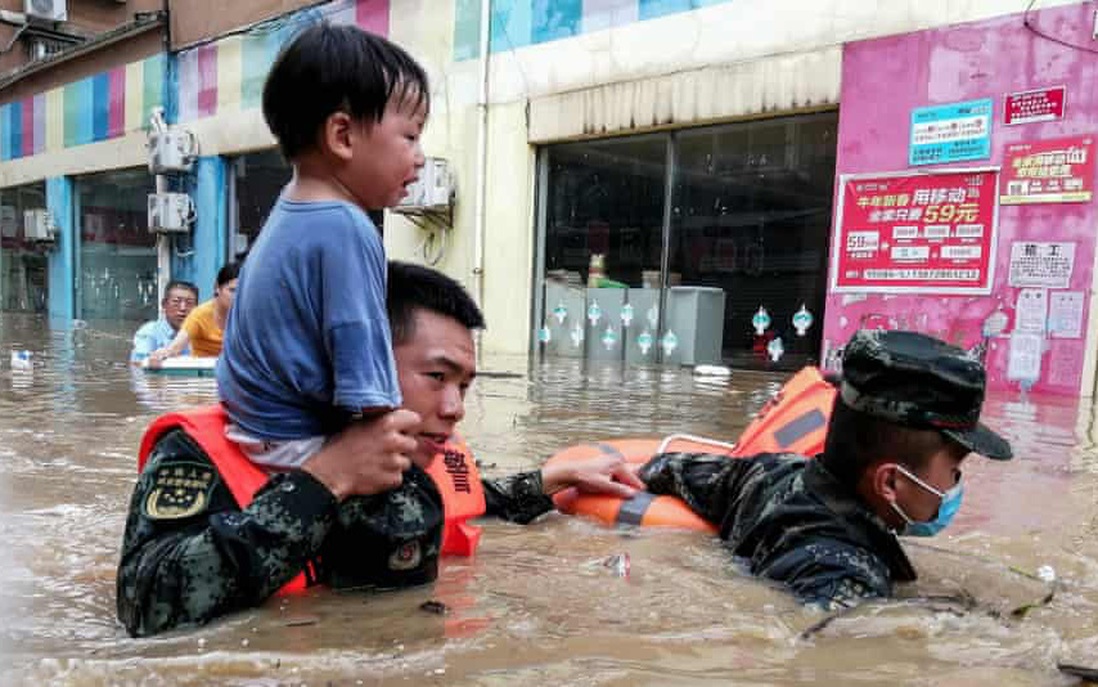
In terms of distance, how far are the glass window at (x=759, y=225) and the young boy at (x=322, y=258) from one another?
22.8 ft

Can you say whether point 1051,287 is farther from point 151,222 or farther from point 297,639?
point 151,222

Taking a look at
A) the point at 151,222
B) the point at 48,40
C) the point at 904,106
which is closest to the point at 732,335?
the point at 904,106

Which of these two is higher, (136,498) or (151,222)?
(151,222)

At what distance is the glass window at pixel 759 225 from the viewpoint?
8078mm

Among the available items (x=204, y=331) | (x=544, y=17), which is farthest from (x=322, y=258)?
(x=544, y=17)

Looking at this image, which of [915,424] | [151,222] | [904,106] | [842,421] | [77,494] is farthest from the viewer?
[151,222]

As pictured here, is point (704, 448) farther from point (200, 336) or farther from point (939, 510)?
point (200, 336)

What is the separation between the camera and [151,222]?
46.1ft

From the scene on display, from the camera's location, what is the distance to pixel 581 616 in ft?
5.65

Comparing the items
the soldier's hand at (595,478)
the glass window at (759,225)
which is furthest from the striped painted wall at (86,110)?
the soldier's hand at (595,478)

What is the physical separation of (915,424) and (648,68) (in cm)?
770

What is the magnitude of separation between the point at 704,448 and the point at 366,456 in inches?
71.8

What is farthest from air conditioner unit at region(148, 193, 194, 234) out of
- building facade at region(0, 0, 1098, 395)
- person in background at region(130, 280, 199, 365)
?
person in background at region(130, 280, 199, 365)

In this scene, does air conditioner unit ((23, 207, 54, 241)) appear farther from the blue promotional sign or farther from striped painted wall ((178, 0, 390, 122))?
the blue promotional sign
